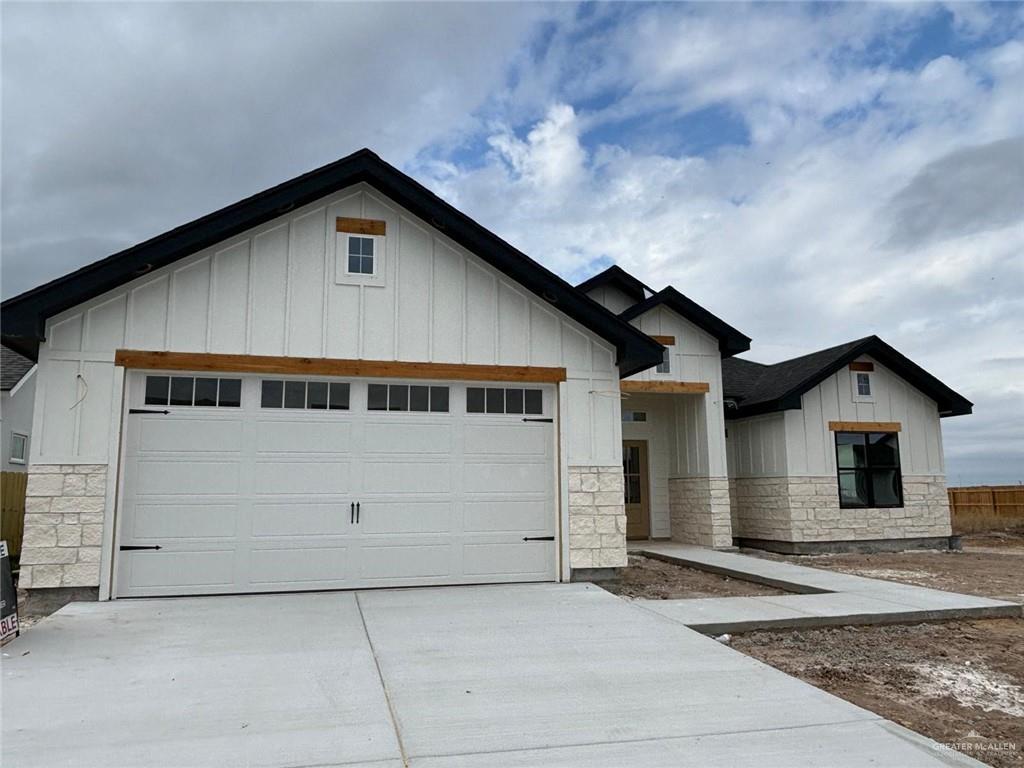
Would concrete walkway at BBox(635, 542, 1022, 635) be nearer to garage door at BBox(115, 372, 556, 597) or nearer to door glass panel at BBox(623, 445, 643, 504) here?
garage door at BBox(115, 372, 556, 597)

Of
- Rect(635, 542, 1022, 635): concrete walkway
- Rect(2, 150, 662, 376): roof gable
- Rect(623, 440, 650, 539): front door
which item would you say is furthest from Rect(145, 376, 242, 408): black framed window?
Rect(623, 440, 650, 539): front door

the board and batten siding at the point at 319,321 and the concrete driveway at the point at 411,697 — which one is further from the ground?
the board and batten siding at the point at 319,321

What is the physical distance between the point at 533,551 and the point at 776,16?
8.22 m

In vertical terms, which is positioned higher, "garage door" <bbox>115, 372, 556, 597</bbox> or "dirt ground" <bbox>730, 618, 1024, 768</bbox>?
"garage door" <bbox>115, 372, 556, 597</bbox>

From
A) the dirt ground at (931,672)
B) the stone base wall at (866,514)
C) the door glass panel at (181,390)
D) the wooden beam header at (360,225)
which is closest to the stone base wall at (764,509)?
the stone base wall at (866,514)

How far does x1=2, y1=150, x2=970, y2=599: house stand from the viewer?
7.70 m

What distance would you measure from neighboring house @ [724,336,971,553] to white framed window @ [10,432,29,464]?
57.1 feet

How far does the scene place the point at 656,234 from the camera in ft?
65.2

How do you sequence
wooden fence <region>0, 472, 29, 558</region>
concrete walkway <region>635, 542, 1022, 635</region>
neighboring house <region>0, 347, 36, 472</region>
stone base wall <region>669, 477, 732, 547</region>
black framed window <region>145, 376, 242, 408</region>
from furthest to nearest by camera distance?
neighboring house <region>0, 347, 36, 472</region> < stone base wall <region>669, 477, 732, 547</region> < wooden fence <region>0, 472, 29, 558</region> < black framed window <region>145, 376, 242, 408</region> < concrete walkway <region>635, 542, 1022, 635</region>

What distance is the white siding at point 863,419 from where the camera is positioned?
599 inches

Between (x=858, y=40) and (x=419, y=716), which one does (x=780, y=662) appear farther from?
(x=858, y=40)

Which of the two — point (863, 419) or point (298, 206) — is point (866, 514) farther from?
point (298, 206)

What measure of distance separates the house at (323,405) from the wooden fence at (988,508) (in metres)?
17.6

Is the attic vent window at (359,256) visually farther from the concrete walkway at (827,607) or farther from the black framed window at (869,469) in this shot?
the black framed window at (869,469)
